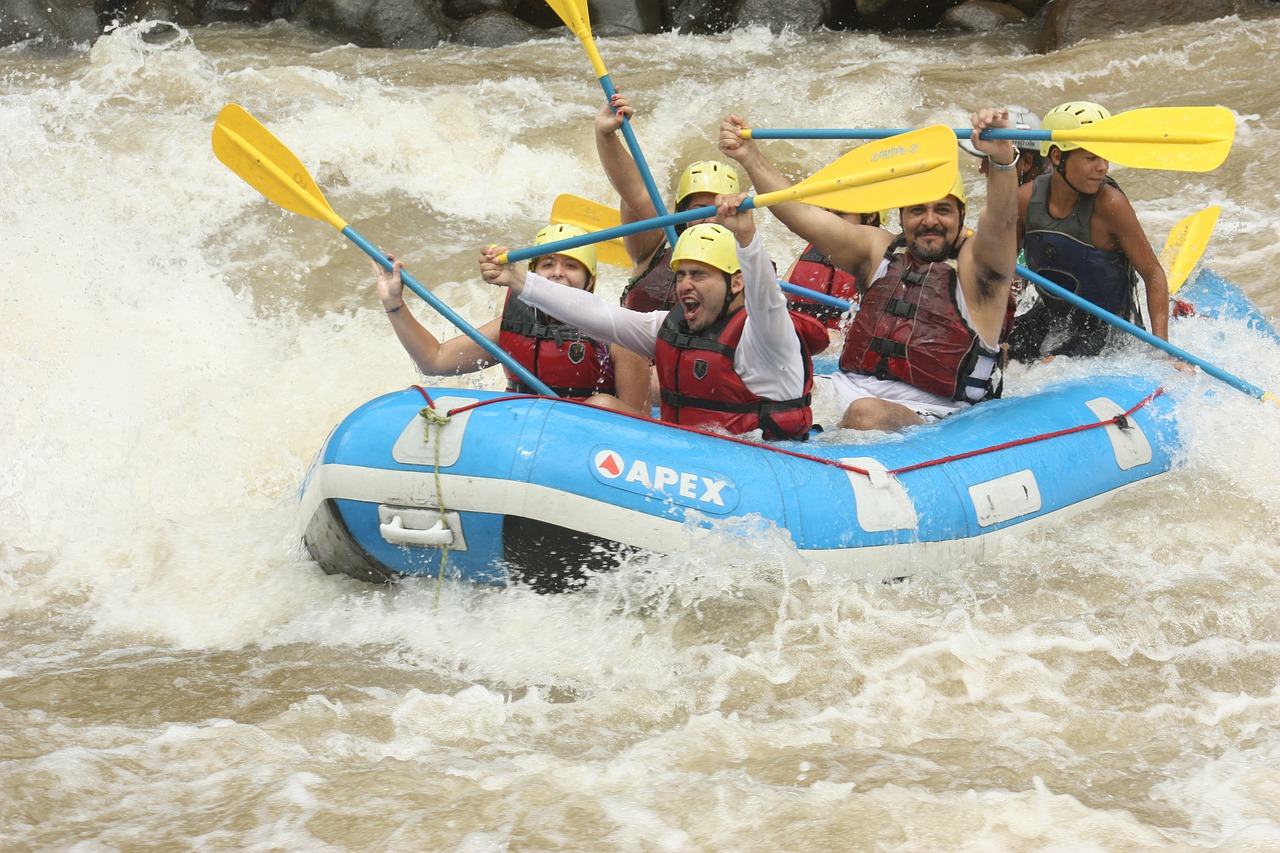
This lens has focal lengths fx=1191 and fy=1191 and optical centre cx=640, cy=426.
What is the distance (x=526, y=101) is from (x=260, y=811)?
6598 millimetres

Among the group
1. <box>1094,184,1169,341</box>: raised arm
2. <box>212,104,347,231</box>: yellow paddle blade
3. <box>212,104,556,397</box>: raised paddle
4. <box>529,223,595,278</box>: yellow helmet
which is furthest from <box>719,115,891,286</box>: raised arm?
<box>212,104,347,231</box>: yellow paddle blade

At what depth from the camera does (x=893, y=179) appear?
3.35 meters

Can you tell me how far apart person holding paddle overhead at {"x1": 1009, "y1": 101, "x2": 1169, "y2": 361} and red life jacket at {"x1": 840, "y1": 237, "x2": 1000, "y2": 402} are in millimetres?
829

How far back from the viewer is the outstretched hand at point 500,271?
11.6 ft

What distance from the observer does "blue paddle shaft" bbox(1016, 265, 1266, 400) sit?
425 cm

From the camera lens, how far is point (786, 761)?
2650 millimetres

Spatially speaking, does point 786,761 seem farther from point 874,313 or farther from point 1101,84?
point 1101,84

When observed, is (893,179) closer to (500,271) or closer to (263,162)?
(500,271)

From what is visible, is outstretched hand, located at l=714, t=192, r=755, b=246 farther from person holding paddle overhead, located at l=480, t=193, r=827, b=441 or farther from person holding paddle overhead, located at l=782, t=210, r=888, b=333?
person holding paddle overhead, located at l=782, t=210, r=888, b=333

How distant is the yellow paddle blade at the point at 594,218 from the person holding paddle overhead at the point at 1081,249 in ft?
5.07

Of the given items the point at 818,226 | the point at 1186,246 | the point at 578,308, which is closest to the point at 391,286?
the point at 578,308

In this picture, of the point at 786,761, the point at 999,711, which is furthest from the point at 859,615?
the point at 786,761

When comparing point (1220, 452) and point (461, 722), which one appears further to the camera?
point (1220, 452)

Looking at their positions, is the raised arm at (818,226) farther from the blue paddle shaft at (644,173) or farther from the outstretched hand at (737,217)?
the outstretched hand at (737,217)
